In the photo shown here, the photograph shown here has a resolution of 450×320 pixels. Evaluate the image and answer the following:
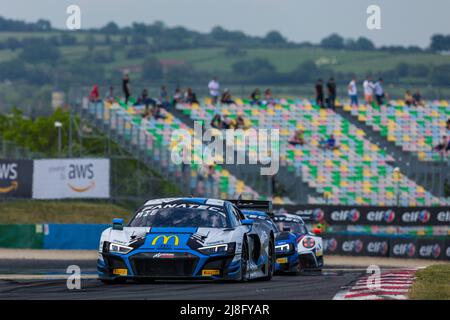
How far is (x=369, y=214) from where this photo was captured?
40281mm

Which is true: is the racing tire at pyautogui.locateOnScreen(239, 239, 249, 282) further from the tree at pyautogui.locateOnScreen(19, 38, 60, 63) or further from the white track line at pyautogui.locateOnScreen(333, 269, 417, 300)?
the tree at pyautogui.locateOnScreen(19, 38, 60, 63)

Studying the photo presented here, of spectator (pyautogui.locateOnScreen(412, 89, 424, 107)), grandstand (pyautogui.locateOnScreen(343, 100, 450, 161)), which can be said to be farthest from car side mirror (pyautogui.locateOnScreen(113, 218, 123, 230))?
spectator (pyautogui.locateOnScreen(412, 89, 424, 107))

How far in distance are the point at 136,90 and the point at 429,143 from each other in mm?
12505

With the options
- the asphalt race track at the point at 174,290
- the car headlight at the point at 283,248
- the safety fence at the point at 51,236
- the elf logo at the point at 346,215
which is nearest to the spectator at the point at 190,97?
the elf logo at the point at 346,215

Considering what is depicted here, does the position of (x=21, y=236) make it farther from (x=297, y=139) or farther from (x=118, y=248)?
(x=118, y=248)

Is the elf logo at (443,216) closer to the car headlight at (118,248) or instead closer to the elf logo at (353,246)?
the elf logo at (353,246)

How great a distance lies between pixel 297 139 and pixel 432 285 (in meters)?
31.1

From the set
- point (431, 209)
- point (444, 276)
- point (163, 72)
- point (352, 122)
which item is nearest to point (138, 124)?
point (352, 122)

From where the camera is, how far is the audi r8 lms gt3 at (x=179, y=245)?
1598cm

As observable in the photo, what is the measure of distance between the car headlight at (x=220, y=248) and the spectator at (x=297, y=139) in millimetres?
31158

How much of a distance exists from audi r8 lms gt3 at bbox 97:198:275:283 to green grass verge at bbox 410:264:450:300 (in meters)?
2.43

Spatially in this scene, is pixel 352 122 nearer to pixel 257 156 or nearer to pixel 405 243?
pixel 257 156

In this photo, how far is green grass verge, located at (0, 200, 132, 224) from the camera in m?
42.0

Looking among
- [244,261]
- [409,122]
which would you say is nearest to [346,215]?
[409,122]
